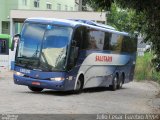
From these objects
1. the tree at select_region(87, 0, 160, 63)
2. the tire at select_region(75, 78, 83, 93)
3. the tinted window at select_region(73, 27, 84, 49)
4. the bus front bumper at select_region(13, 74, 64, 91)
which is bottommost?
the tire at select_region(75, 78, 83, 93)

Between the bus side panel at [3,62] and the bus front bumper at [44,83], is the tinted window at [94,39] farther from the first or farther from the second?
the bus side panel at [3,62]

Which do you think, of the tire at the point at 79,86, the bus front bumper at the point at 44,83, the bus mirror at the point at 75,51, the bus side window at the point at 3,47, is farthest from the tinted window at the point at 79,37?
the bus side window at the point at 3,47

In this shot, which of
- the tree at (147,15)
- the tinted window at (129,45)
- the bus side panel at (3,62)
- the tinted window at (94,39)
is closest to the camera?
the tree at (147,15)

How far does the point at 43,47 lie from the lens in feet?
72.0

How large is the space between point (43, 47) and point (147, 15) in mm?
8451

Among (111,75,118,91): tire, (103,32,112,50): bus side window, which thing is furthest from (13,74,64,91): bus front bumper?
(111,75,118,91): tire

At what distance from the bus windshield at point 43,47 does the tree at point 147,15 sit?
6.83 metres

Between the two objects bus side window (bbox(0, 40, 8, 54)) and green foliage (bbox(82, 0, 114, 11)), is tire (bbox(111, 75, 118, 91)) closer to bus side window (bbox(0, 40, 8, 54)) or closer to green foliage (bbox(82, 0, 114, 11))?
bus side window (bbox(0, 40, 8, 54))

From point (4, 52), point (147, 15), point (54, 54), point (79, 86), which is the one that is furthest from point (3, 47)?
point (147, 15)

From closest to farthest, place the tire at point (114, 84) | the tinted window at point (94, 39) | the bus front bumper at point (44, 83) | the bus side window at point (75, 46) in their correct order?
the bus front bumper at point (44, 83)
the bus side window at point (75, 46)
the tinted window at point (94, 39)
the tire at point (114, 84)

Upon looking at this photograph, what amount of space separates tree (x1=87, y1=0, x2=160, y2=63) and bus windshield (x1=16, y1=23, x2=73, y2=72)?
269 inches

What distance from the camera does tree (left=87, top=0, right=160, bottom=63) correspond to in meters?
13.1

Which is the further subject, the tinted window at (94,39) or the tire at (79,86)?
the tinted window at (94,39)

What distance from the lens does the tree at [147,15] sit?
517 inches
